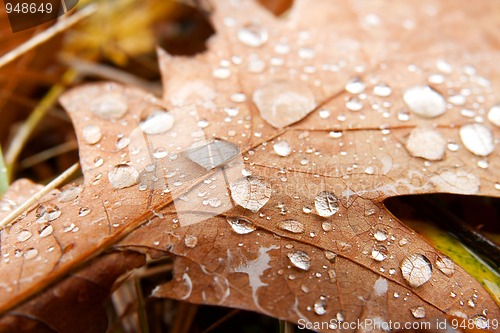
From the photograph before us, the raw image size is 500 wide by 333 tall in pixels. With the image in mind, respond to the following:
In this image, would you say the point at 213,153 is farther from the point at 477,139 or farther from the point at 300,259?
the point at 477,139

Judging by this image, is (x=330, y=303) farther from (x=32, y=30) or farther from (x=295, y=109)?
(x=32, y=30)

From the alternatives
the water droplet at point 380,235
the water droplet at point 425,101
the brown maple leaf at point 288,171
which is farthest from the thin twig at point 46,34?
the water droplet at point 380,235

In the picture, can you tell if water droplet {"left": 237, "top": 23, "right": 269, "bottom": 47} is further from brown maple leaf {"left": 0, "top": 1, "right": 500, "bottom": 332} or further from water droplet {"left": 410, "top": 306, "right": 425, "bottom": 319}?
water droplet {"left": 410, "top": 306, "right": 425, "bottom": 319}

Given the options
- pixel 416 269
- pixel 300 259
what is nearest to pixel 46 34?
pixel 300 259

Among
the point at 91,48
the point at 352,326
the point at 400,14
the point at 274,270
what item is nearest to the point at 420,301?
the point at 352,326

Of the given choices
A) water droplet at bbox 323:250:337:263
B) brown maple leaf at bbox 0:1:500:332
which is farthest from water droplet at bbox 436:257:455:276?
water droplet at bbox 323:250:337:263

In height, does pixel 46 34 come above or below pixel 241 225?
above
